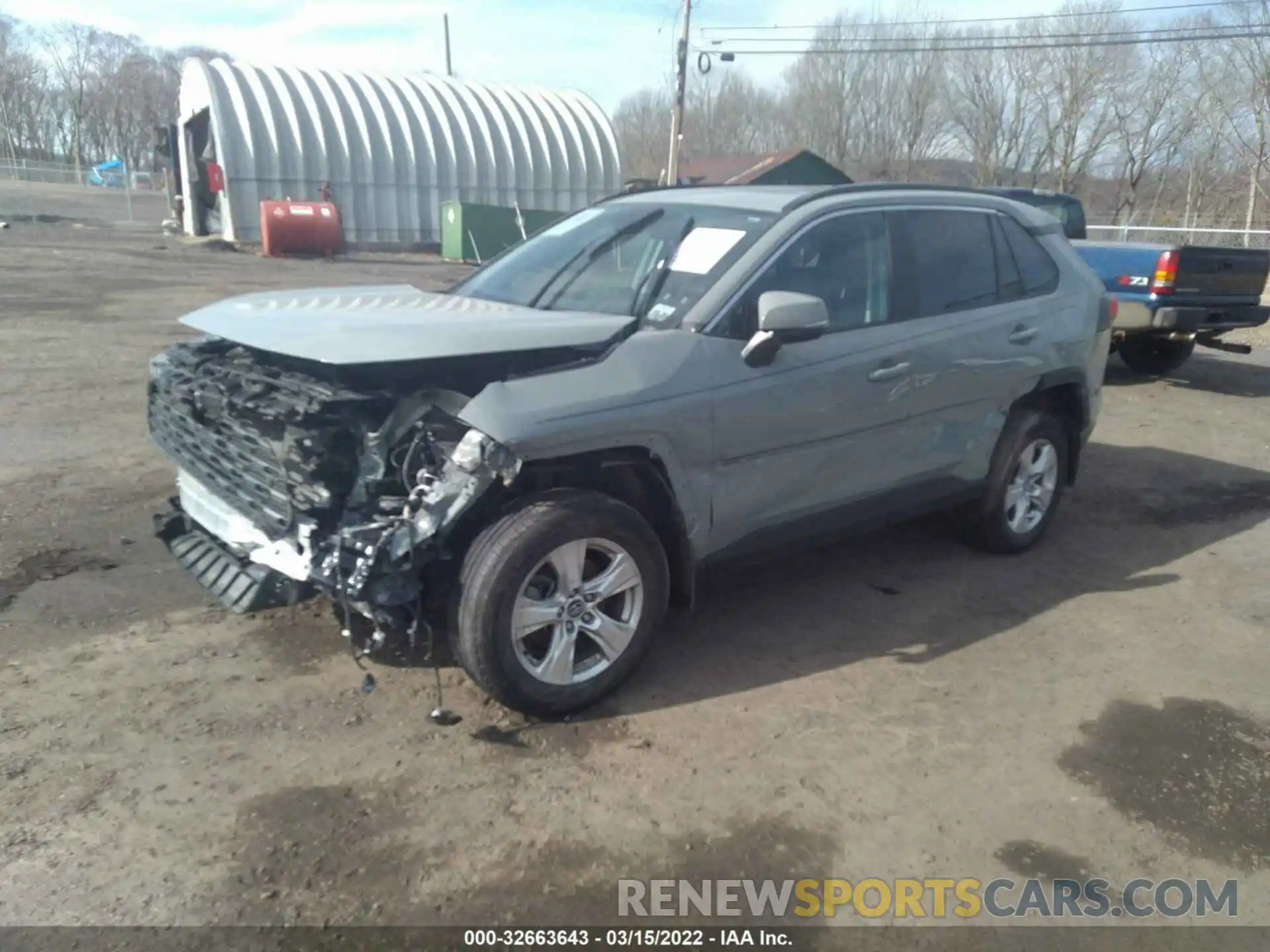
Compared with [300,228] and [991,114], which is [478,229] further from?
[991,114]

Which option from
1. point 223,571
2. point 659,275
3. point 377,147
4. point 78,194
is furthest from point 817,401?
point 78,194

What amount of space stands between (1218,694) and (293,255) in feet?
83.2

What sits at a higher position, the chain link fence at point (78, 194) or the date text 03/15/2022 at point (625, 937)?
the chain link fence at point (78, 194)

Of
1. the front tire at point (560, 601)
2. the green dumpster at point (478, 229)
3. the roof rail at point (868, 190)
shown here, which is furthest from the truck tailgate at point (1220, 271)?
the green dumpster at point (478, 229)

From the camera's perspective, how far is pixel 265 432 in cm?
363

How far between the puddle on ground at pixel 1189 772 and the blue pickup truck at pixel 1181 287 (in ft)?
22.2

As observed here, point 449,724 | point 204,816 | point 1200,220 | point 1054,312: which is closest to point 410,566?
point 449,724

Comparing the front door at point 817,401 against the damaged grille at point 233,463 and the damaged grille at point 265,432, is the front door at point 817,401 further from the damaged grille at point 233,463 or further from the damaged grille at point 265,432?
the damaged grille at point 233,463

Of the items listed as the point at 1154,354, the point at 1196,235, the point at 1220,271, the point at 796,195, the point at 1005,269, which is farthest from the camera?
the point at 1196,235

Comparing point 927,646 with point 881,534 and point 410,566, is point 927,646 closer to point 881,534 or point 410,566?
point 881,534

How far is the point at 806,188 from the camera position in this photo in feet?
15.3

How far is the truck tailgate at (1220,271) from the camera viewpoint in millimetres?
10047

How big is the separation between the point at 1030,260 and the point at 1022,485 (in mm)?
1212

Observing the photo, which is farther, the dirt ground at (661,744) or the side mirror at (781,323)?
the side mirror at (781,323)
